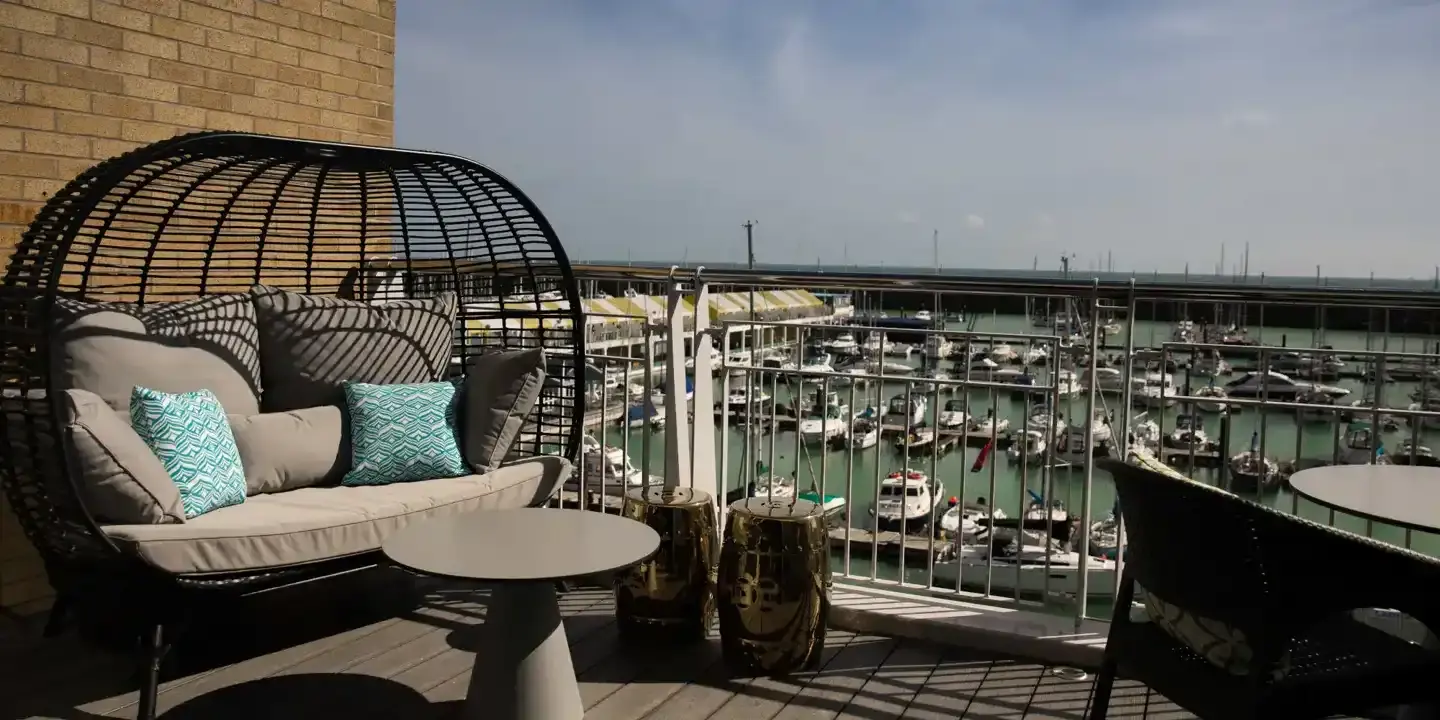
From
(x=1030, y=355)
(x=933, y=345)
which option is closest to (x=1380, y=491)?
(x=933, y=345)

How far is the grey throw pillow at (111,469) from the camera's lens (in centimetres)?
244

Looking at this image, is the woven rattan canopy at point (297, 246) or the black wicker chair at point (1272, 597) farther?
the woven rattan canopy at point (297, 246)

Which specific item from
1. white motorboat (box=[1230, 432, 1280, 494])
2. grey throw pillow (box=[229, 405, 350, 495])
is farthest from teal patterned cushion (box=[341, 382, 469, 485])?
white motorboat (box=[1230, 432, 1280, 494])

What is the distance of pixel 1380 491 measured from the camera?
229 centimetres

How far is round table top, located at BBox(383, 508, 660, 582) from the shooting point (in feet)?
7.11

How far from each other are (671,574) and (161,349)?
184 cm

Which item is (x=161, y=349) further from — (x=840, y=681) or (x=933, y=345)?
(x=933, y=345)

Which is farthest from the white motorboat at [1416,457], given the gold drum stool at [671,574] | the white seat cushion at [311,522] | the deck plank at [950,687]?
the white seat cushion at [311,522]

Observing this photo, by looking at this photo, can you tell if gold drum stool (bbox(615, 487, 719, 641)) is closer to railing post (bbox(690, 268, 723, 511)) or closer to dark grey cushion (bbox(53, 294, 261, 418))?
railing post (bbox(690, 268, 723, 511))

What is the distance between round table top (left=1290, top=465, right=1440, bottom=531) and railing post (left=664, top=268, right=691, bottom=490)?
6.12 feet

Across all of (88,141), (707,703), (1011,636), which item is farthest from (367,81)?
(1011,636)

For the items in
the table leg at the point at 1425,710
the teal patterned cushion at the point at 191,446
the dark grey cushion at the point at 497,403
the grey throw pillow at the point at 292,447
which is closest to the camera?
the table leg at the point at 1425,710

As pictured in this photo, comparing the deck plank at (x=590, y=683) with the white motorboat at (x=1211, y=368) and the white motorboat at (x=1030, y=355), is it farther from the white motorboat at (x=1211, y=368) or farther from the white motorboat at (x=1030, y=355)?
the white motorboat at (x=1211, y=368)

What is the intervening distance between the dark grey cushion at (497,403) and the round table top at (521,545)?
0.86 metres
